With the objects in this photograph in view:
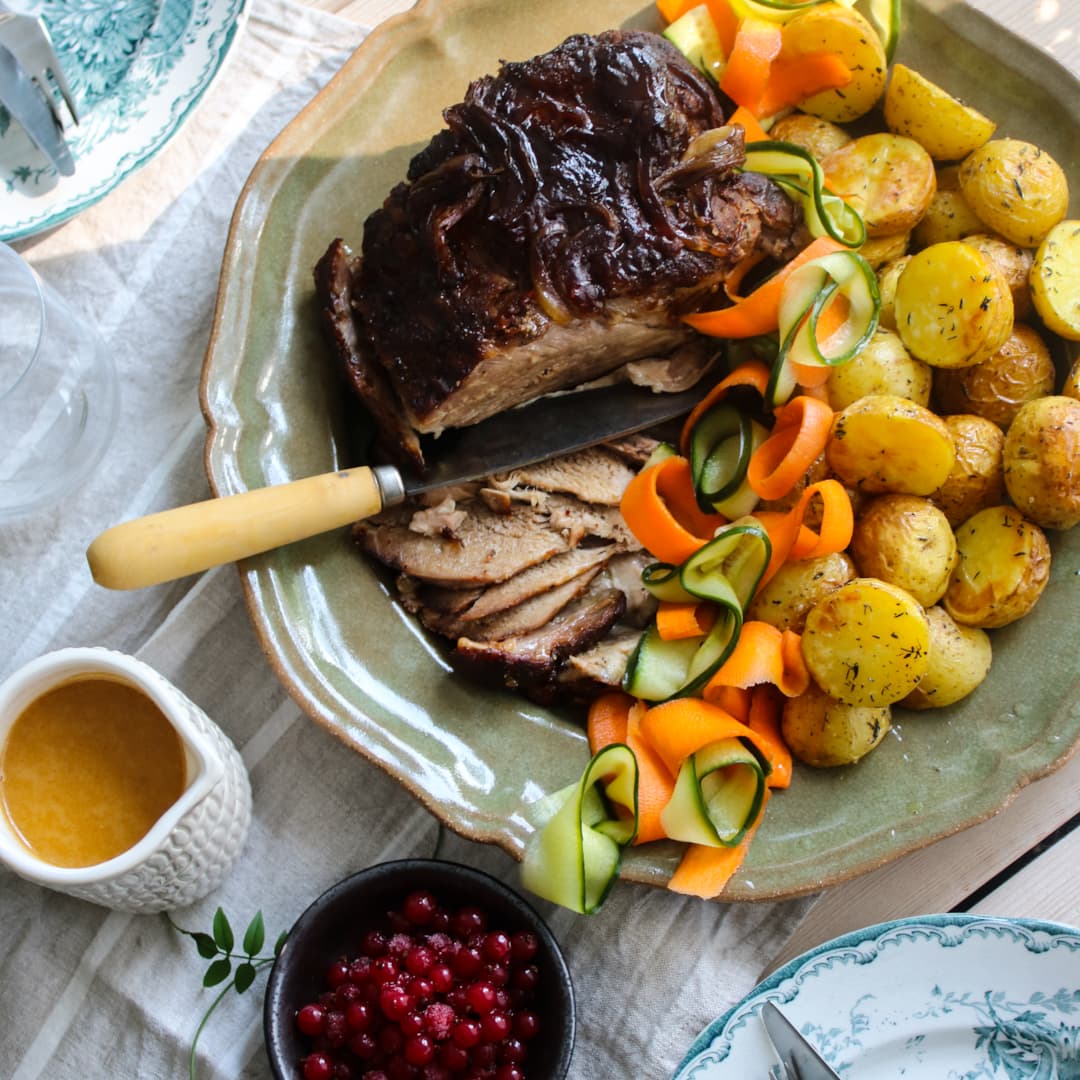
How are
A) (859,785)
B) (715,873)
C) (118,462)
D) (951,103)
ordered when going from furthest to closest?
(118,462) → (951,103) → (859,785) → (715,873)

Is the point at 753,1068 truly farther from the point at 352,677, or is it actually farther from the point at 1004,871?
the point at 352,677

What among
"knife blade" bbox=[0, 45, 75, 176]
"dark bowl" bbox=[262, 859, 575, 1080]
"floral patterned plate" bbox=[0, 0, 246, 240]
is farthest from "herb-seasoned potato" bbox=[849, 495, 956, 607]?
"knife blade" bbox=[0, 45, 75, 176]

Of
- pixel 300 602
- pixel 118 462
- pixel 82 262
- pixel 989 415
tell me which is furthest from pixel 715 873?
pixel 82 262

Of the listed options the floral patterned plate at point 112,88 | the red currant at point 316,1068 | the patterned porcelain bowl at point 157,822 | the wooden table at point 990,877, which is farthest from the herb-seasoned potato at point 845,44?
the red currant at point 316,1068

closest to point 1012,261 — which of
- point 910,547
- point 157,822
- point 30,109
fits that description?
point 910,547

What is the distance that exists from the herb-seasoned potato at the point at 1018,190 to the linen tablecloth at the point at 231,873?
1.56 m

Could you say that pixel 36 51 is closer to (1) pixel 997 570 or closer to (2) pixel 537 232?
(2) pixel 537 232

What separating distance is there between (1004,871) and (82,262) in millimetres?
2648

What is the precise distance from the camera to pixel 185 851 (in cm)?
225

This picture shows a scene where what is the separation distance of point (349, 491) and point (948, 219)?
1498 mm

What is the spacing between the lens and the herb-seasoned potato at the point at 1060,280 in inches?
95.7

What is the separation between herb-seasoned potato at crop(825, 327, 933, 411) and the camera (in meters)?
2.44

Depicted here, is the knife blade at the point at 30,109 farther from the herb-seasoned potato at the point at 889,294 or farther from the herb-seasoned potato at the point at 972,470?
the herb-seasoned potato at the point at 972,470

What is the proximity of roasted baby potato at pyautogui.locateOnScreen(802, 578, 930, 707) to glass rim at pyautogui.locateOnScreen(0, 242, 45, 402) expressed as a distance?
5.72 feet
